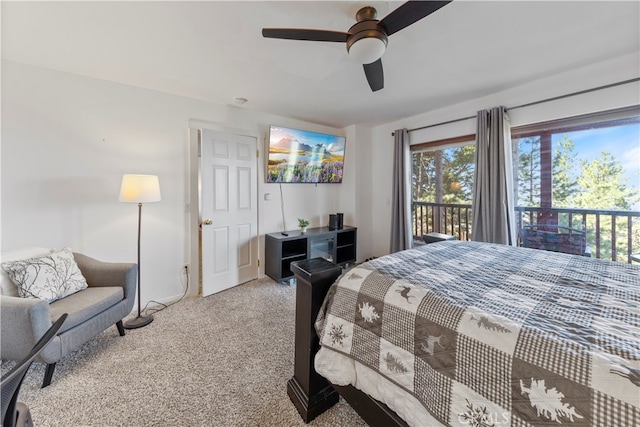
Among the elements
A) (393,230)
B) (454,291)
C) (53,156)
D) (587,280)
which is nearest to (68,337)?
(53,156)

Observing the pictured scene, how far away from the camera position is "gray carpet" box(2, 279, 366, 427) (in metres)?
1.40

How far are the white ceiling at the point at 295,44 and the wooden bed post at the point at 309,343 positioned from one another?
1.61 meters

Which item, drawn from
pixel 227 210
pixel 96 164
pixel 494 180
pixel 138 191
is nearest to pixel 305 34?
pixel 138 191

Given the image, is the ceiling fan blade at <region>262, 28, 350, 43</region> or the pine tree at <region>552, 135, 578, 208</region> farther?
the pine tree at <region>552, 135, 578, 208</region>

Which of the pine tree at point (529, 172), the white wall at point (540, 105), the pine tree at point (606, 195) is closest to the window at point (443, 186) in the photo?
the white wall at point (540, 105)

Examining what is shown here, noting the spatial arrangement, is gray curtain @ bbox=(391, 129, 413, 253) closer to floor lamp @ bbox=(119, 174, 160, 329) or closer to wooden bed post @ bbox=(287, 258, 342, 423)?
wooden bed post @ bbox=(287, 258, 342, 423)

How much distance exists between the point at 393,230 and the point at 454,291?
9.43 ft

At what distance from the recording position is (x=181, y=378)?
5.53 ft

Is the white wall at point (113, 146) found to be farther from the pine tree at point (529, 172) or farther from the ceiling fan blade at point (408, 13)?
the ceiling fan blade at point (408, 13)

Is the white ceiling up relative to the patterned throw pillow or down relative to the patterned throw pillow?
up

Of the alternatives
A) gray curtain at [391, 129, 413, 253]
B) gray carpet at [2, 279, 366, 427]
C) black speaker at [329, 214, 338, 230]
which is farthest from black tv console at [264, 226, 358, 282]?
gray carpet at [2, 279, 366, 427]

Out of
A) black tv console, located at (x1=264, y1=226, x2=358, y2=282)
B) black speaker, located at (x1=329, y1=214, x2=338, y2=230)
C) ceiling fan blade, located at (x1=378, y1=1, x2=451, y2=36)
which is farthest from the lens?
black speaker, located at (x1=329, y1=214, x2=338, y2=230)

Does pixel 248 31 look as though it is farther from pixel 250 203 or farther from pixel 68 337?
pixel 68 337

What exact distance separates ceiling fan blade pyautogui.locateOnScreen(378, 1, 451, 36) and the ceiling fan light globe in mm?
82
